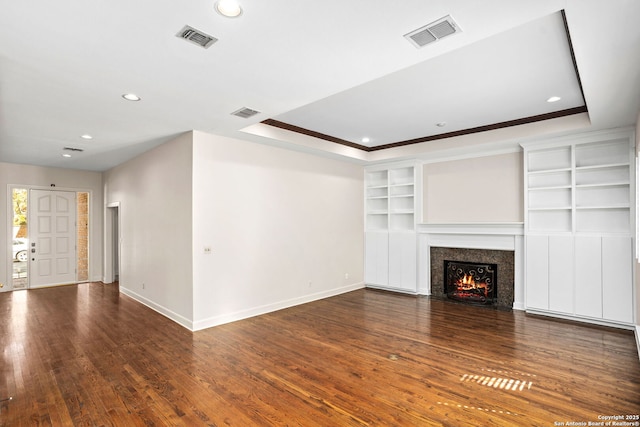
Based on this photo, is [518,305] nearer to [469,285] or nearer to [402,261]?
[469,285]

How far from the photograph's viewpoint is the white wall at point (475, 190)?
5.58 m

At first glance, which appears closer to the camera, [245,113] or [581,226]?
[245,113]

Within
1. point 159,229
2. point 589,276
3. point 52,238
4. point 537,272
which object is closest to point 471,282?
point 537,272

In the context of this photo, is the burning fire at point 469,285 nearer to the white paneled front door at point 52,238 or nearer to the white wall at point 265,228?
the white wall at point 265,228

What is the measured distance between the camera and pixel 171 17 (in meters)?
2.10

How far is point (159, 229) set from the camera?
5.35 m

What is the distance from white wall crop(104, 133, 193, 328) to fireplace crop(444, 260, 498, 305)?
4516 mm

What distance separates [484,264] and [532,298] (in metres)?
0.92

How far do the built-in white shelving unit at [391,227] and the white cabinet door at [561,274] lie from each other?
2232 millimetres

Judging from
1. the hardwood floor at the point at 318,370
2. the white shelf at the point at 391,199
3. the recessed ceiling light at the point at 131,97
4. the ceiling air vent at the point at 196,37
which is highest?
the ceiling air vent at the point at 196,37

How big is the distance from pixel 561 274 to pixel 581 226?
732mm

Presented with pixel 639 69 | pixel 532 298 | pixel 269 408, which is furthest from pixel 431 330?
pixel 639 69

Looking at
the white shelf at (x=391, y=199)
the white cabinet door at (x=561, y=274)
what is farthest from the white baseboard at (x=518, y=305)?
the white shelf at (x=391, y=199)

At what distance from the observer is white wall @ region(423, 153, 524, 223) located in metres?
5.58
